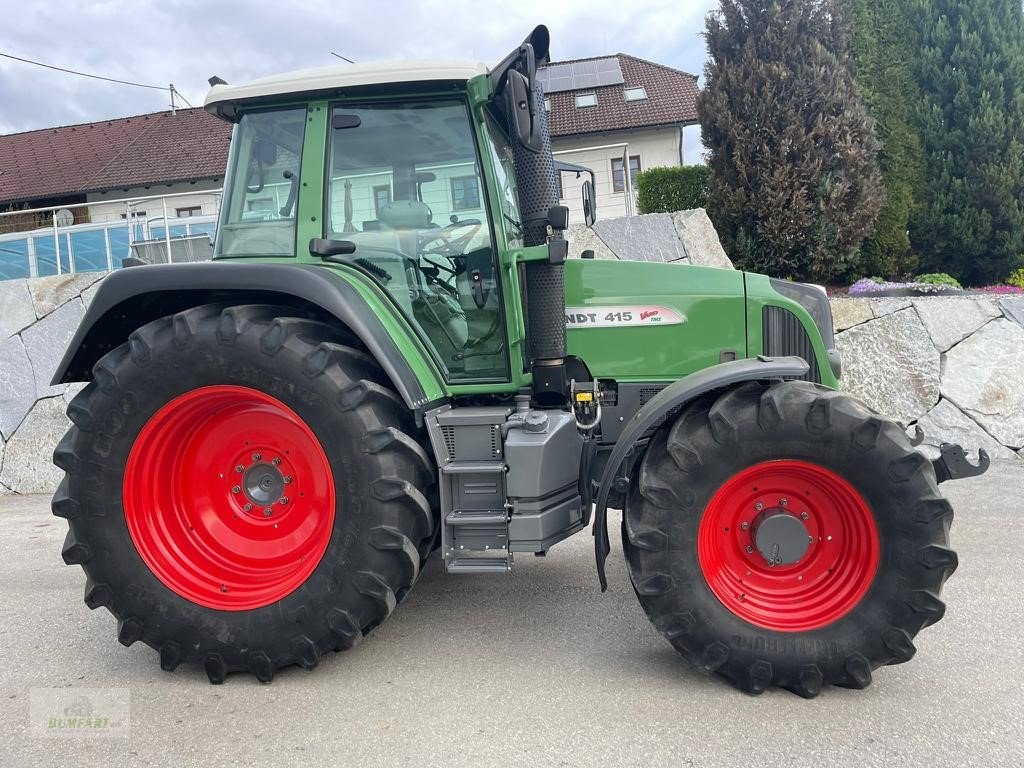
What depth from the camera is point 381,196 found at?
3072mm

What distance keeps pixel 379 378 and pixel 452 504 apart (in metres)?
0.58

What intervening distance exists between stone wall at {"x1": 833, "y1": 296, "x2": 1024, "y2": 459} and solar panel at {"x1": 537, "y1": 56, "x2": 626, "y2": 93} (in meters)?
16.5

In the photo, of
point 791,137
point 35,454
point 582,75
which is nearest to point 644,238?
point 791,137

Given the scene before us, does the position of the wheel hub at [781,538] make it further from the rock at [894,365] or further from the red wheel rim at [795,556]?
the rock at [894,365]

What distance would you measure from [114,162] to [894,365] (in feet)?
73.0

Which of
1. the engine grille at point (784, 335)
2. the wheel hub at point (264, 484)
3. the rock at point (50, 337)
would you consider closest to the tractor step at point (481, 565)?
the wheel hub at point (264, 484)

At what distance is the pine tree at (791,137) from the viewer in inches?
312

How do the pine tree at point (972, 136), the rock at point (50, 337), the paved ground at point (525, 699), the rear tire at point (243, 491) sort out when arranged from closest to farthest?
1. the paved ground at point (525, 699)
2. the rear tire at point (243, 491)
3. the rock at point (50, 337)
4. the pine tree at point (972, 136)

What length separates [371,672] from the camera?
9.25 feet

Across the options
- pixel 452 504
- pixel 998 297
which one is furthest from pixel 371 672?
pixel 998 297

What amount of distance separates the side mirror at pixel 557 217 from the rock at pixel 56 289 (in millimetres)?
6210

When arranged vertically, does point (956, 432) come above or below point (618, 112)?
below

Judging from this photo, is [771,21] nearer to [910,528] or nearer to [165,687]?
[910,528]

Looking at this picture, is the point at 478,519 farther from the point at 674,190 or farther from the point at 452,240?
the point at 674,190
